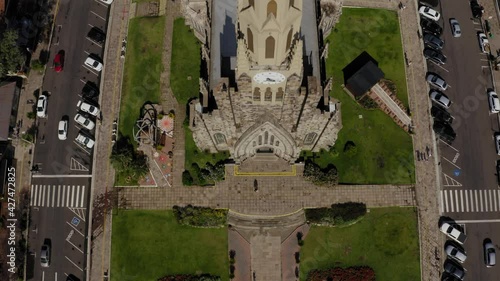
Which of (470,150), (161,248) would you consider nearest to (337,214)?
(470,150)

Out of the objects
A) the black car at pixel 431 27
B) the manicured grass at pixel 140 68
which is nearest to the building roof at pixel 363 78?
the black car at pixel 431 27

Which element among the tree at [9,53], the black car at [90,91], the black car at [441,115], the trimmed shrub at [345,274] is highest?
the tree at [9,53]

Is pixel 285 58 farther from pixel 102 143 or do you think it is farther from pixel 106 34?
pixel 106 34

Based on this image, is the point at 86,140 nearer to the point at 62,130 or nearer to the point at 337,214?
the point at 62,130

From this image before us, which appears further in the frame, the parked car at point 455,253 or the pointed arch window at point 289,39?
the parked car at point 455,253

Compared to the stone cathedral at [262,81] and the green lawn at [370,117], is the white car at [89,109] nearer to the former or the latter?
the stone cathedral at [262,81]

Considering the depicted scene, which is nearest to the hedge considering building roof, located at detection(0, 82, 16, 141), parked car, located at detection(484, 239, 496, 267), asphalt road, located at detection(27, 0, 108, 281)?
parked car, located at detection(484, 239, 496, 267)
